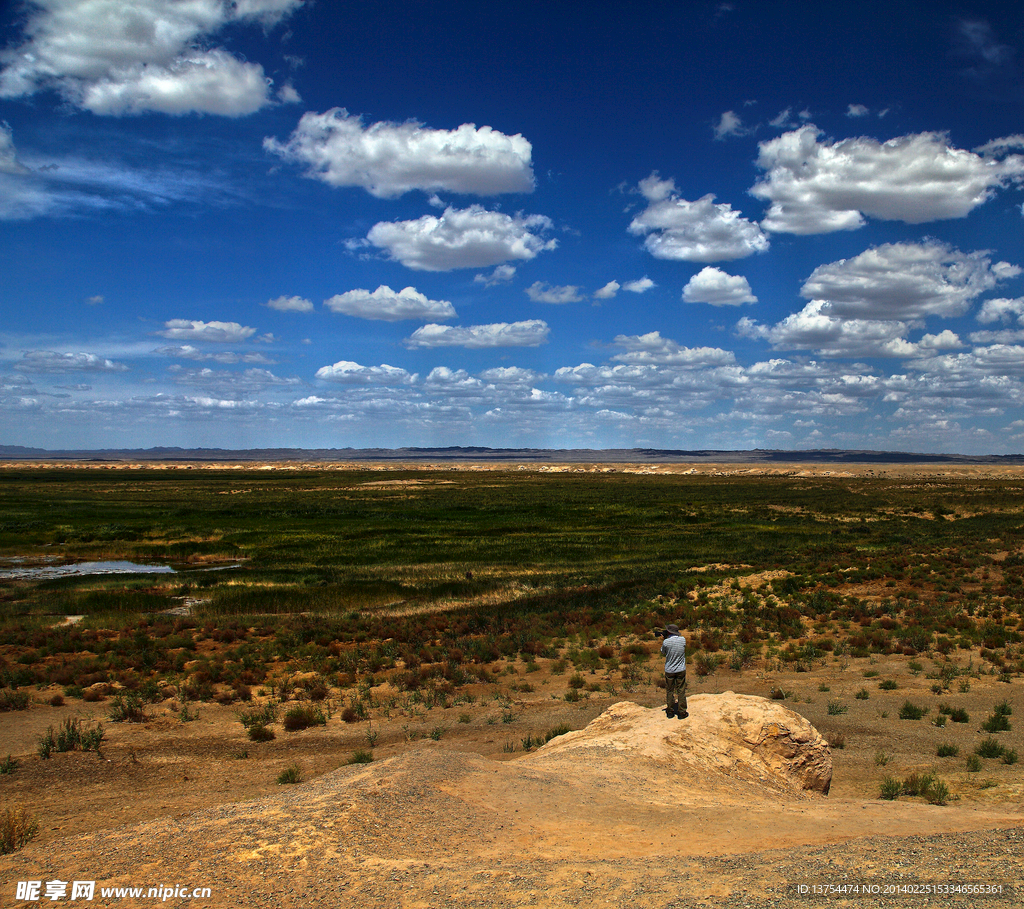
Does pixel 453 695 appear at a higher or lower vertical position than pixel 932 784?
lower

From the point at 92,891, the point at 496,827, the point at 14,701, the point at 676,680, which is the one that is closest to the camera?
the point at 92,891

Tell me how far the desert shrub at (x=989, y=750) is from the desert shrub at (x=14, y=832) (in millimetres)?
15496

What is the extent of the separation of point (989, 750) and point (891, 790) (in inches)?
132

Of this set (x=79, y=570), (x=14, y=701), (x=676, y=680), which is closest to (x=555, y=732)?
(x=676, y=680)

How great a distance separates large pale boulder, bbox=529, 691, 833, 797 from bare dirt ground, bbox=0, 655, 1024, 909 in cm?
16

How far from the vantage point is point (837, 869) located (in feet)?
20.4

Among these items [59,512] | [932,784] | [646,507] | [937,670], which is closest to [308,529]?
[59,512]

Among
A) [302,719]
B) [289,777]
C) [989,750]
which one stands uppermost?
[989,750]

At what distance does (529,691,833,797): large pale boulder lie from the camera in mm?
10344

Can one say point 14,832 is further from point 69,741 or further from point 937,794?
point 937,794

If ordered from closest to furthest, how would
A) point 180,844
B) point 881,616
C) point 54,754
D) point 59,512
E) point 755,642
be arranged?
point 180,844
point 54,754
point 755,642
point 881,616
point 59,512

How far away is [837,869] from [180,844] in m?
6.75

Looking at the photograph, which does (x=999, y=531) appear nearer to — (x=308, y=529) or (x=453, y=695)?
(x=453, y=695)

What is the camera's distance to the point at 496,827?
7949mm
